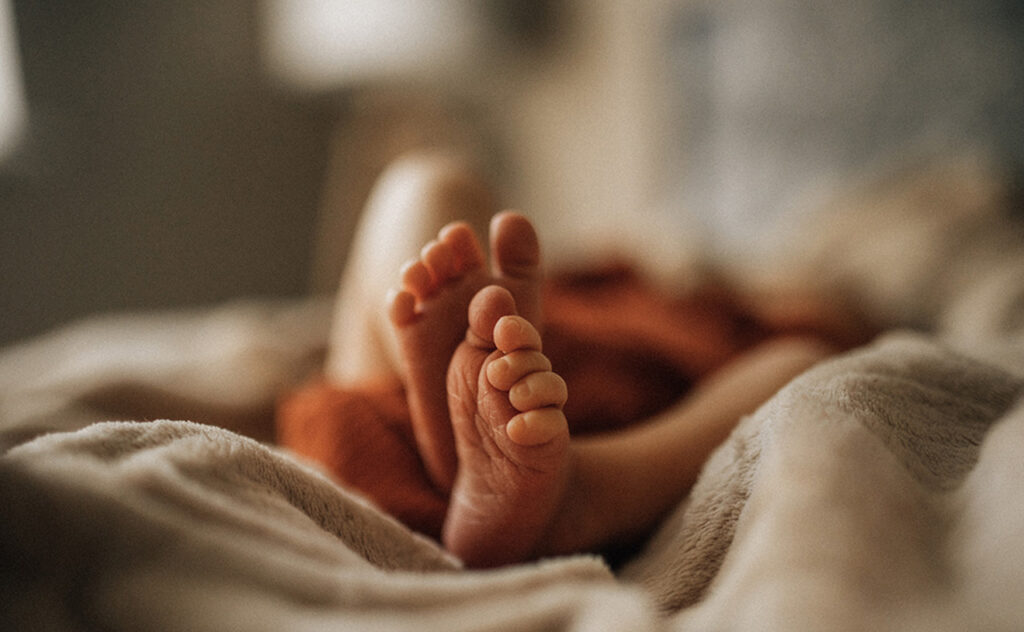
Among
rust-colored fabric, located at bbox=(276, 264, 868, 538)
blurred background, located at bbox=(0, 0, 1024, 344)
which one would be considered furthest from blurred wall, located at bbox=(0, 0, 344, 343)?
rust-colored fabric, located at bbox=(276, 264, 868, 538)

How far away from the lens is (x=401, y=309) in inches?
17.1

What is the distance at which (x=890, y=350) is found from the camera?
0.46 metres

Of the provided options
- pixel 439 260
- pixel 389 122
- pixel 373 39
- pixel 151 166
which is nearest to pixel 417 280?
pixel 439 260

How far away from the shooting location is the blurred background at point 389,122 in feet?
4.52

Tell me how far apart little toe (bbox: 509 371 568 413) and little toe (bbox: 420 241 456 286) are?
11 centimetres

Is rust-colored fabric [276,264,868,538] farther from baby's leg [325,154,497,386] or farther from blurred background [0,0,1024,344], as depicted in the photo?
blurred background [0,0,1024,344]

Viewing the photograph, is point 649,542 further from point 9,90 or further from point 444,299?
point 9,90

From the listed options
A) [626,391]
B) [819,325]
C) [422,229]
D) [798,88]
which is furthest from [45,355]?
[798,88]

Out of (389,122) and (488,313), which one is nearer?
(488,313)

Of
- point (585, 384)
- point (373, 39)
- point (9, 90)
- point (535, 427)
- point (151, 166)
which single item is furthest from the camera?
point (151, 166)

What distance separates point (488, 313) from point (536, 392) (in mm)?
55

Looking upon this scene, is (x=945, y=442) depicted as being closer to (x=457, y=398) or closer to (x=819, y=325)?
(x=457, y=398)

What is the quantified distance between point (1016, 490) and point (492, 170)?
2.13 meters

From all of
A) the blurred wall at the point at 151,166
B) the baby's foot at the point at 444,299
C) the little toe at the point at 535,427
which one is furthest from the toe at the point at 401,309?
the blurred wall at the point at 151,166
